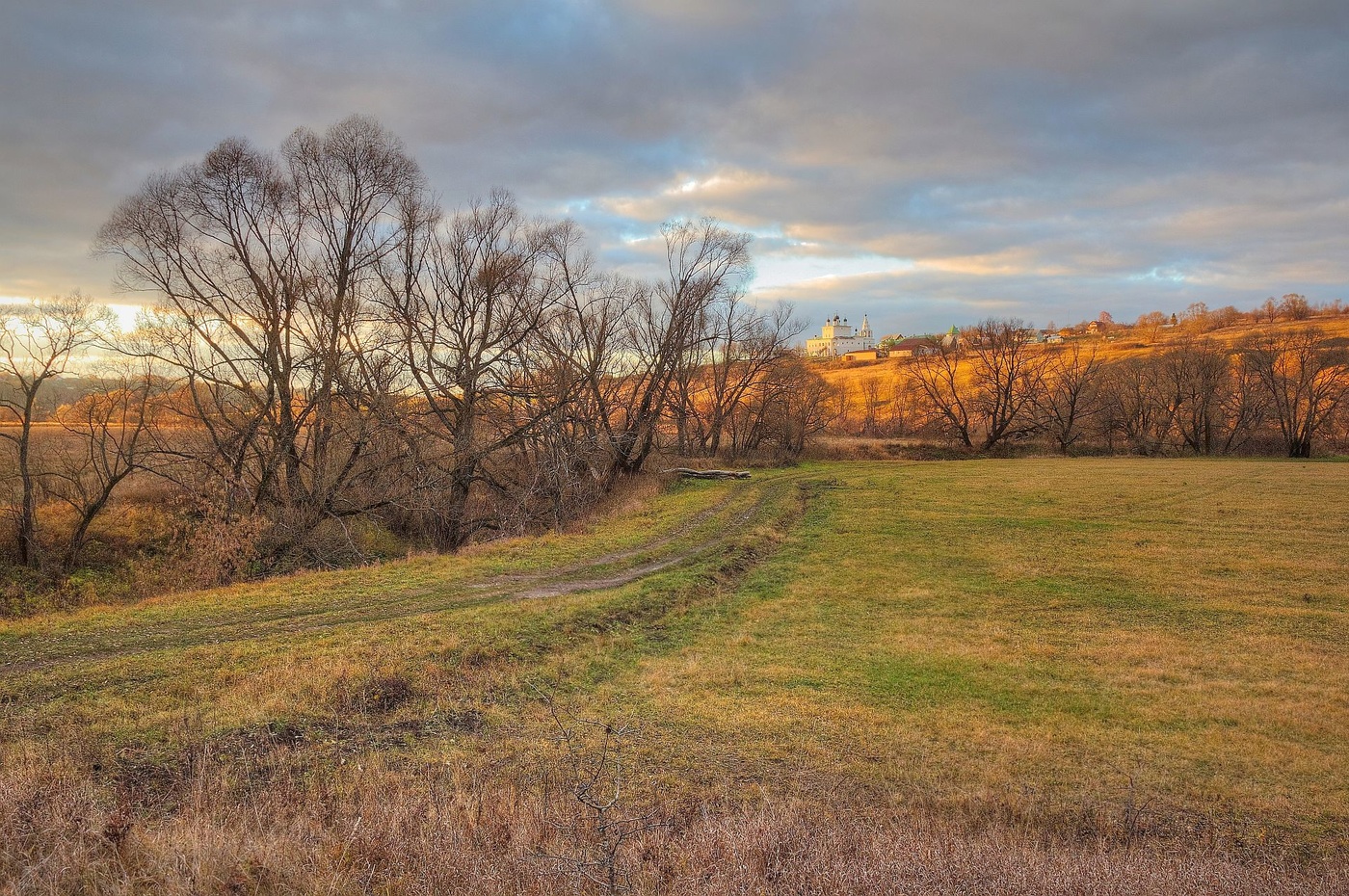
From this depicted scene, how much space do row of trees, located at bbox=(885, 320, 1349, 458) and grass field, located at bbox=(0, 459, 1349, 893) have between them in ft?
108

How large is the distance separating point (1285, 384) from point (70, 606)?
61451mm

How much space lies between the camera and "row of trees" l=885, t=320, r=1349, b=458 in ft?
142

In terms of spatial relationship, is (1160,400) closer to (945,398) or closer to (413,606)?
(945,398)

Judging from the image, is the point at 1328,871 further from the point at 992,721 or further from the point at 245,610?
the point at 245,610

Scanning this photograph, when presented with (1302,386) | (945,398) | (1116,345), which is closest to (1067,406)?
(945,398)

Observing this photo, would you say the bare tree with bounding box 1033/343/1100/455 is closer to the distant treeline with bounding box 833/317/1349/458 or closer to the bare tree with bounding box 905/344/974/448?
the distant treeline with bounding box 833/317/1349/458

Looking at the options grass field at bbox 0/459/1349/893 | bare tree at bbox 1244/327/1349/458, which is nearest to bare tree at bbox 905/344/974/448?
bare tree at bbox 1244/327/1349/458

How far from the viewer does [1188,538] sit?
1825 centimetres

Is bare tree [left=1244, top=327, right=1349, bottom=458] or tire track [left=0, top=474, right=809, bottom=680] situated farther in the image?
bare tree [left=1244, top=327, right=1349, bottom=458]

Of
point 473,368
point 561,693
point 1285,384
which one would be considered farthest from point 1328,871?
point 1285,384

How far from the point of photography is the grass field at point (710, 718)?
4.73 m

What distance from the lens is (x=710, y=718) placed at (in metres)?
8.66

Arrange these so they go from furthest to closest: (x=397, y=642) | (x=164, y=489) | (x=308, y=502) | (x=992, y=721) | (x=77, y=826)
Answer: (x=164, y=489), (x=308, y=502), (x=397, y=642), (x=992, y=721), (x=77, y=826)

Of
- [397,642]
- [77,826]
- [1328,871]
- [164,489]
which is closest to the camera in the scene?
[77,826]
